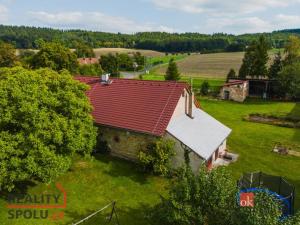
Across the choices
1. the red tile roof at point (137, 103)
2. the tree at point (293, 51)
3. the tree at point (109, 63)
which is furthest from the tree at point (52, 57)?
the tree at point (293, 51)

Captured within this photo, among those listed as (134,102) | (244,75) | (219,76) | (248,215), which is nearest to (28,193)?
(134,102)

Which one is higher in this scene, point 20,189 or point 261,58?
point 261,58

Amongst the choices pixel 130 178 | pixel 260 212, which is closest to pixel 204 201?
pixel 260 212

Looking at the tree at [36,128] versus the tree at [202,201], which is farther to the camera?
the tree at [36,128]

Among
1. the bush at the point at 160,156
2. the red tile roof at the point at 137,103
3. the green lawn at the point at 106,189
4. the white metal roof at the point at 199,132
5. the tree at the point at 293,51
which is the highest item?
the tree at the point at 293,51

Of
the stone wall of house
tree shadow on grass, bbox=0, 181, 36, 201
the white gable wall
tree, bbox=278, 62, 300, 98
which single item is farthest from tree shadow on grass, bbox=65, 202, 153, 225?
tree, bbox=278, 62, 300, 98

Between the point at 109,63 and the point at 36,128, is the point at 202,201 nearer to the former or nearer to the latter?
the point at 36,128

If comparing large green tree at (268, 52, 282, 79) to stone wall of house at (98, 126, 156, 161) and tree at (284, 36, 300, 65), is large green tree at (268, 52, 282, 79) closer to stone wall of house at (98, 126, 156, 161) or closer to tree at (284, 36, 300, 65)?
tree at (284, 36, 300, 65)

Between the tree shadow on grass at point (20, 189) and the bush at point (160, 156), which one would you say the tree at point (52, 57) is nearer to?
the tree shadow on grass at point (20, 189)
